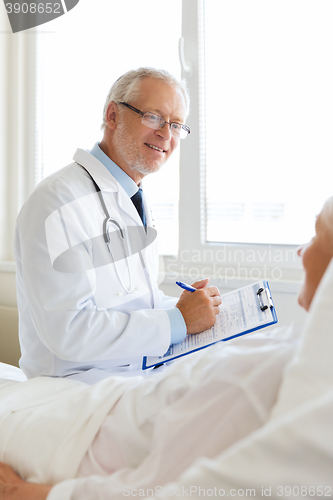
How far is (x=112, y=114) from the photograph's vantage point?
1.54 metres

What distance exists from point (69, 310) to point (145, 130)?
76cm

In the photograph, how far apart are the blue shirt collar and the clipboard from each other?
56 centimetres

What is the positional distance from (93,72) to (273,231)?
1.40 metres

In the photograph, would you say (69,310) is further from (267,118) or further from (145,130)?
(267,118)

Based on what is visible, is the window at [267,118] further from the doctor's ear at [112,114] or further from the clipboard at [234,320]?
the clipboard at [234,320]

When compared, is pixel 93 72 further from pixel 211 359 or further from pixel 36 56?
pixel 211 359

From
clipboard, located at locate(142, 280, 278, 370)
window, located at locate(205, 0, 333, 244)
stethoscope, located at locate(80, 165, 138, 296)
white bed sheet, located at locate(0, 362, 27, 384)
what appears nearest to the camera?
clipboard, located at locate(142, 280, 278, 370)

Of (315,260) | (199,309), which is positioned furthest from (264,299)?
(315,260)

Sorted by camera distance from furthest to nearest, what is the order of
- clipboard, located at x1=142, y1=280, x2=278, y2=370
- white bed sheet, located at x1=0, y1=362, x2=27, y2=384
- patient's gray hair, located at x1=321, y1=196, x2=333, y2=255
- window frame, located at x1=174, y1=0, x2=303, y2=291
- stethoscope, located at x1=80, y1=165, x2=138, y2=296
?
window frame, located at x1=174, y1=0, x2=303, y2=291 → white bed sheet, located at x1=0, y1=362, x2=27, y2=384 → stethoscope, located at x1=80, y1=165, x2=138, y2=296 → clipboard, located at x1=142, y1=280, x2=278, y2=370 → patient's gray hair, located at x1=321, y1=196, x2=333, y2=255

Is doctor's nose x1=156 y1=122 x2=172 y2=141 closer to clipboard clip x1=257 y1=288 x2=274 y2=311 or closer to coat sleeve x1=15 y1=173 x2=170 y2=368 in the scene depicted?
coat sleeve x1=15 y1=173 x2=170 y2=368

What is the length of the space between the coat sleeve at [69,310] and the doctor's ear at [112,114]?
16.6 inches

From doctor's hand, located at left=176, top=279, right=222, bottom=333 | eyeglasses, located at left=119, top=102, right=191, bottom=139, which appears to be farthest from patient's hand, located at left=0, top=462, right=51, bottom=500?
A: eyeglasses, located at left=119, top=102, right=191, bottom=139

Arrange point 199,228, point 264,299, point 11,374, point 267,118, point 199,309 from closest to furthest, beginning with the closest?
point 264,299, point 199,309, point 11,374, point 267,118, point 199,228

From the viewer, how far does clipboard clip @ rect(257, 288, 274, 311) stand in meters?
1.02
